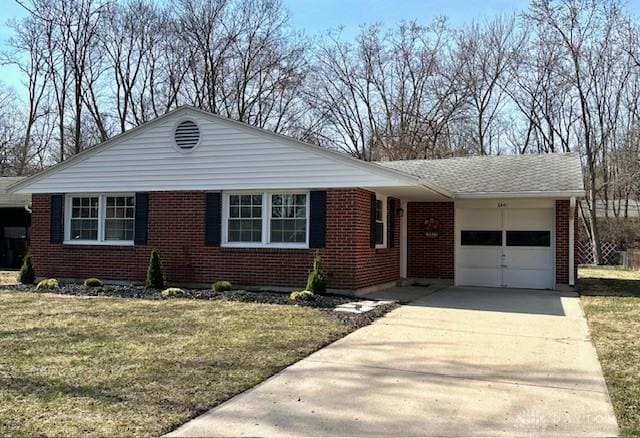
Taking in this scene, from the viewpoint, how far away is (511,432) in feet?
13.8

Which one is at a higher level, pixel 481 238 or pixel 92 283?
pixel 481 238

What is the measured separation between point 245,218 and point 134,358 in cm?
668

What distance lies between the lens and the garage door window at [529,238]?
567 inches

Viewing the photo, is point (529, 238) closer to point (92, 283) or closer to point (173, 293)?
point (173, 293)

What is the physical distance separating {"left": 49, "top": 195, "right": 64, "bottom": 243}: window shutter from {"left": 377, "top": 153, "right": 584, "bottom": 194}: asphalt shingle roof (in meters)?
8.46

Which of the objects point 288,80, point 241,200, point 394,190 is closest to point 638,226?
point 288,80

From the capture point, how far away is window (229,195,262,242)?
41.1 feet

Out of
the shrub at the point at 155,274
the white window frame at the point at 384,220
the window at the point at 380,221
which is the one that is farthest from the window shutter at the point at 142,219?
the white window frame at the point at 384,220

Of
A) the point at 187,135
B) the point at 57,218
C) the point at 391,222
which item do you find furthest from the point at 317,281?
the point at 57,218

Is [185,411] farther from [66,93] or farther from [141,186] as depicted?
[66,93]

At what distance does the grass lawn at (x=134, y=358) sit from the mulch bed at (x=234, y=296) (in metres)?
0.45

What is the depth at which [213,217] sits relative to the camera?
12.8 metres

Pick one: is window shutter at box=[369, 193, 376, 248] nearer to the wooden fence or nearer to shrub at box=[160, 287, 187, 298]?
shrub at box=[160, 287, 187, 298]

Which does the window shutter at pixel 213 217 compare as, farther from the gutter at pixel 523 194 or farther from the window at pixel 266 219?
the gutter at pixel 523 194
